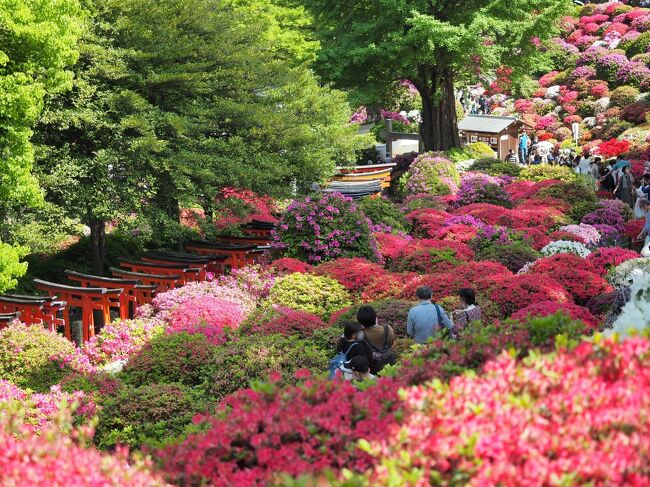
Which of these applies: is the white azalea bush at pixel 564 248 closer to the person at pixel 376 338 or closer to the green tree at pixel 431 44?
the person at pixel 376 338

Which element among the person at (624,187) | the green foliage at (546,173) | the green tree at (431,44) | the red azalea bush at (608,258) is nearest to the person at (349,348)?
the red azalea bush at (608,258)

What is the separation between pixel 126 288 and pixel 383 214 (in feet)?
20.6

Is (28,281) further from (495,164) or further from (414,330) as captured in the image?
(495,164)

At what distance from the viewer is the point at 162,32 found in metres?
19.5

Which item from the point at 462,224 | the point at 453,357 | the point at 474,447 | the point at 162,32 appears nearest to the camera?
the point at 474,447

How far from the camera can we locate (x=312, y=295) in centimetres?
1366

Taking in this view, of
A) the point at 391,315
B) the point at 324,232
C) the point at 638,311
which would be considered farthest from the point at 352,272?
the point at 638,311

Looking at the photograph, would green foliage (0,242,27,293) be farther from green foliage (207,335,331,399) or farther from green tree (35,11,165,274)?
green foliage (207,335,331,399)

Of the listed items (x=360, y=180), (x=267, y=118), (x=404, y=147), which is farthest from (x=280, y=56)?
(x=404, y=147)

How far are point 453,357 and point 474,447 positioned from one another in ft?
4.87

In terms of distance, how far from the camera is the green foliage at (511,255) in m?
14.9

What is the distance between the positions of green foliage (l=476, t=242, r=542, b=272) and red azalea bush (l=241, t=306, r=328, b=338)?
185 inches

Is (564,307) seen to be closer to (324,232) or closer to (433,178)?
(324,232)

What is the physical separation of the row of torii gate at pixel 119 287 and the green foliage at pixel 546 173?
10.0 metres
